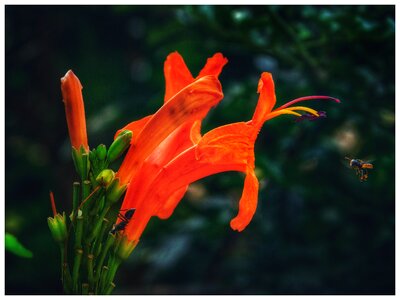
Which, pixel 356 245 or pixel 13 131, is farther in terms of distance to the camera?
pixel 13 131

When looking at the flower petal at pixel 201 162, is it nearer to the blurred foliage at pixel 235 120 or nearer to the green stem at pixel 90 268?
the green stem at pixel 90 268

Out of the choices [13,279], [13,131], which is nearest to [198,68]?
[13,131]

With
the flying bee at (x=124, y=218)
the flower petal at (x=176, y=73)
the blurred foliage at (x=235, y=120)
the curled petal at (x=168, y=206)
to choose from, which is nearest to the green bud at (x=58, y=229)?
the flying bee at (x=124, y=218)

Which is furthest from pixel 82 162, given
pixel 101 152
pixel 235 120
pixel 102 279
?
pixel 235 120

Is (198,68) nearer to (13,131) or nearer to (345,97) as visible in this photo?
(345,97)

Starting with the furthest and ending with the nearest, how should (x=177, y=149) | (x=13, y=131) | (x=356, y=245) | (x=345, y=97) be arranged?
(x=13, y=131), (x=356, y=245), (x=345, y=97), (x=177, y=149)

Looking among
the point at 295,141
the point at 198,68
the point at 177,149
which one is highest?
the point at 198,68

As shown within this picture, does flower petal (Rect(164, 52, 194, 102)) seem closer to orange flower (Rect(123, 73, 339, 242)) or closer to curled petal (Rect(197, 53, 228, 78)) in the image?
curled petal (Rect(197, 53, 228, 78))

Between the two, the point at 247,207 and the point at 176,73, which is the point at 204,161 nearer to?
the point at 247,207
